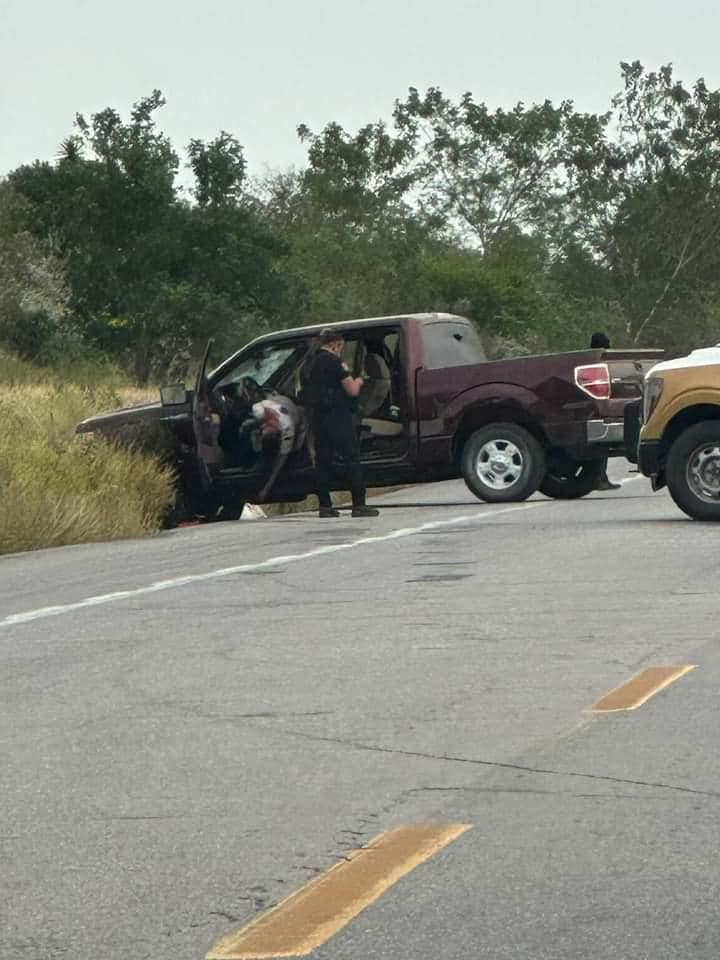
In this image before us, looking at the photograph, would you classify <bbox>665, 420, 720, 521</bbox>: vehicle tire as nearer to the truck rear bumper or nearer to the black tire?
the truck rear bumper

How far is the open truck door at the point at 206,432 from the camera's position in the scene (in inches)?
893

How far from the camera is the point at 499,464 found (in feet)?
75.2

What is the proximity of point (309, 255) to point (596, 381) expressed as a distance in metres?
52.9

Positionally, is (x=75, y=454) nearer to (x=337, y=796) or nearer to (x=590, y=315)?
(x=337, y=796)

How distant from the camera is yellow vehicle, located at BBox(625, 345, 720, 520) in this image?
733 inches

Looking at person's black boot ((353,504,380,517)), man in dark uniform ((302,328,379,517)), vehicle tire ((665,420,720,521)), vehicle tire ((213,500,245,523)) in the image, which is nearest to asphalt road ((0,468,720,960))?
vehicle tire ((665,420,720,521))

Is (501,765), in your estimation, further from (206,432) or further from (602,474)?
(602,474)

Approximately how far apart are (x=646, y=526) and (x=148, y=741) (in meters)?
10.6

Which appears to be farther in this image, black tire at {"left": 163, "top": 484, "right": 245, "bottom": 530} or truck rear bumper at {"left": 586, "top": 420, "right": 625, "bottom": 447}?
black tire at {"left": 163, "top": 484, "right": 245, "bottom": 530}

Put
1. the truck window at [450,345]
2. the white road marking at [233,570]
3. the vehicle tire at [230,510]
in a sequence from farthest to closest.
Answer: the vehicle tire at [230,510] → the truck window at [450,345] → the white road marking at [233,570]

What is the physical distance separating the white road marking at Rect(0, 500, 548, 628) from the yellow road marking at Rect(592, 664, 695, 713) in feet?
14.5

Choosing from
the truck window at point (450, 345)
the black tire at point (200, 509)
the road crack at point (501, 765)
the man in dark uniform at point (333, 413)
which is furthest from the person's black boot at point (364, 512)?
the road crack at point (501, 765)

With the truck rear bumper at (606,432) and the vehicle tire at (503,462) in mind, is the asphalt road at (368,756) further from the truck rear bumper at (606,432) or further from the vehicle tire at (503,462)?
the vehicle tire at (503,462)

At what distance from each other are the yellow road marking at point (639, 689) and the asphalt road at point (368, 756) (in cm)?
8
